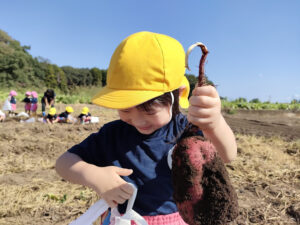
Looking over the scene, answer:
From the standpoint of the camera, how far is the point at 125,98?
0.98 m

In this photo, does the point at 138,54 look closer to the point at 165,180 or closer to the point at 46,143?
the point at 165,180

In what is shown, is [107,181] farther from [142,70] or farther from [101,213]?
[142,70]

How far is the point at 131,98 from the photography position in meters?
0.97

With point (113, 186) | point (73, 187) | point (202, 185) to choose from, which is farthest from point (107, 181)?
point (73, 187)

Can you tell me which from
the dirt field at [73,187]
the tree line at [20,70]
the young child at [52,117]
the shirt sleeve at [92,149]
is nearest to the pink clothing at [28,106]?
the young child at [52,117]

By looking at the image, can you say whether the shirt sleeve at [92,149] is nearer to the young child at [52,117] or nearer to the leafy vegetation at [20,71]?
the young child at [52,117]

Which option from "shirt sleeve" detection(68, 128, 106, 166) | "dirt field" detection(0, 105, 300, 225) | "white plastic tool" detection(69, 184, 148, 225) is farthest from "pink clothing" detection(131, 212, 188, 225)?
"dirt field" detection(0, 105, 300, 225)

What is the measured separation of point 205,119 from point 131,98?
0.33 meters

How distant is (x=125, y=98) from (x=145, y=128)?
0.72 feet

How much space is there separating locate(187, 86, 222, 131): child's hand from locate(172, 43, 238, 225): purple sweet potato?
4cm

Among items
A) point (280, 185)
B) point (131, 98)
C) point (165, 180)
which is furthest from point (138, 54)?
point (280, 185)

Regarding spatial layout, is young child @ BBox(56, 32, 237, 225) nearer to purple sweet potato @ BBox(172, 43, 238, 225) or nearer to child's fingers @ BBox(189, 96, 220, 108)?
child's fingers @ BBox(189, 96, 220, 108)

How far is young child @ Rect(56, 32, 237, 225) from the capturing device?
3.18 ft

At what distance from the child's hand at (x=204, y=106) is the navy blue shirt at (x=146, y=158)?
1.25 feet
